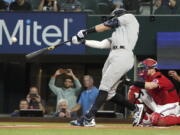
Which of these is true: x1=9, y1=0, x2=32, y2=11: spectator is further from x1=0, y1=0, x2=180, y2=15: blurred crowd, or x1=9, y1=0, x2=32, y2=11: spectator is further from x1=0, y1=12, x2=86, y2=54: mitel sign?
x1=0, y1=12, x2=86, y2=54: mitel sign

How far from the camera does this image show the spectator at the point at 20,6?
14.8 meters

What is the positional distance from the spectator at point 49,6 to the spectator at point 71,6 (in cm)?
16

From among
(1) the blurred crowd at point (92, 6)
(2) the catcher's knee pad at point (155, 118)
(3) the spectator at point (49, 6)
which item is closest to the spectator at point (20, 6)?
(1) the blurred crowd at point (92, 6)

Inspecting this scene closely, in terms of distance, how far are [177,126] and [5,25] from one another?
6.51 m

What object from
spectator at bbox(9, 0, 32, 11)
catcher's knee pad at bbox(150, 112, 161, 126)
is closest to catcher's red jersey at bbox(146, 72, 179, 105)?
catcher's knee pad at bbox(150, 112, 161, 126)

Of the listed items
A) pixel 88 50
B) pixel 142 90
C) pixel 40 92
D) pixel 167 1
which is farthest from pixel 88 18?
pixel 142 90

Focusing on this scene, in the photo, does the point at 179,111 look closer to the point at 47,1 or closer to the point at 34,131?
the point at 34,131

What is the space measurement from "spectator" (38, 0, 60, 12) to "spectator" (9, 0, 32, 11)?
29cm

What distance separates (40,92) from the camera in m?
16.6

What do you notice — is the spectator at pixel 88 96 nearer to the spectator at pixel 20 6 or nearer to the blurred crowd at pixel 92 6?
the blurred crowd at pixel 92 6

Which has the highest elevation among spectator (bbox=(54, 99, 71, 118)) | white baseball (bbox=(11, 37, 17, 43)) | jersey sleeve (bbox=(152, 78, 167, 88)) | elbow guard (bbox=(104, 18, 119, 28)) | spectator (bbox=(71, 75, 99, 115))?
elbow guard (bbox=(104, 18, 119, 28))

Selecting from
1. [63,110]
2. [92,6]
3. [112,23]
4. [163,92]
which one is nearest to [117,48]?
[112,23]

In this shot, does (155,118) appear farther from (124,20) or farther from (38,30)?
(38,30)

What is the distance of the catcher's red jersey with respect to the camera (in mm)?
9508
